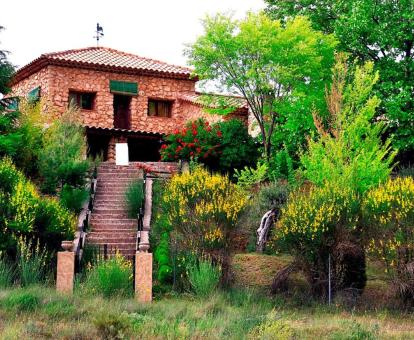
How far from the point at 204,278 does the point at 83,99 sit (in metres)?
19.1

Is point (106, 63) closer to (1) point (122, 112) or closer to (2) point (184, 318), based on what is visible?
(1) point (122, 112)

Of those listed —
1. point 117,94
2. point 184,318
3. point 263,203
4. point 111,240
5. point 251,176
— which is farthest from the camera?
point 117,94

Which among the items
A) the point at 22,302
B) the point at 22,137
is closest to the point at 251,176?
the point at 22,137

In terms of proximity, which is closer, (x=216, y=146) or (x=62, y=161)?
(x=62, y=161)

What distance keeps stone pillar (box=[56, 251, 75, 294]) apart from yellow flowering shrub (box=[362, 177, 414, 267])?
21.6ft

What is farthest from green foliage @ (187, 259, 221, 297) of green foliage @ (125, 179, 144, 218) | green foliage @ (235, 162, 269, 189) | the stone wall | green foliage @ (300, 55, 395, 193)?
the stone wall

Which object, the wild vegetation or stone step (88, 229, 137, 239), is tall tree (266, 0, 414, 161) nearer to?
the wild vegetation

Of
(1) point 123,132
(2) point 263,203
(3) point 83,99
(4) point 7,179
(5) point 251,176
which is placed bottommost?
(2) point 263,203

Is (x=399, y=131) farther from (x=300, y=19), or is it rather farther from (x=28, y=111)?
(x=28, y=111)

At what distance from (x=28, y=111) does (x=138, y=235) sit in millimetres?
8284

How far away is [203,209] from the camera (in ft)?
56.4

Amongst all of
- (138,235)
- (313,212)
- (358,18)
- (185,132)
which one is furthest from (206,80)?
(313,212)

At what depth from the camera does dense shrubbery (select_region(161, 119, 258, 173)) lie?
88.4 ft

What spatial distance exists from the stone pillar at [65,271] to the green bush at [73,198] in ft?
16.3
